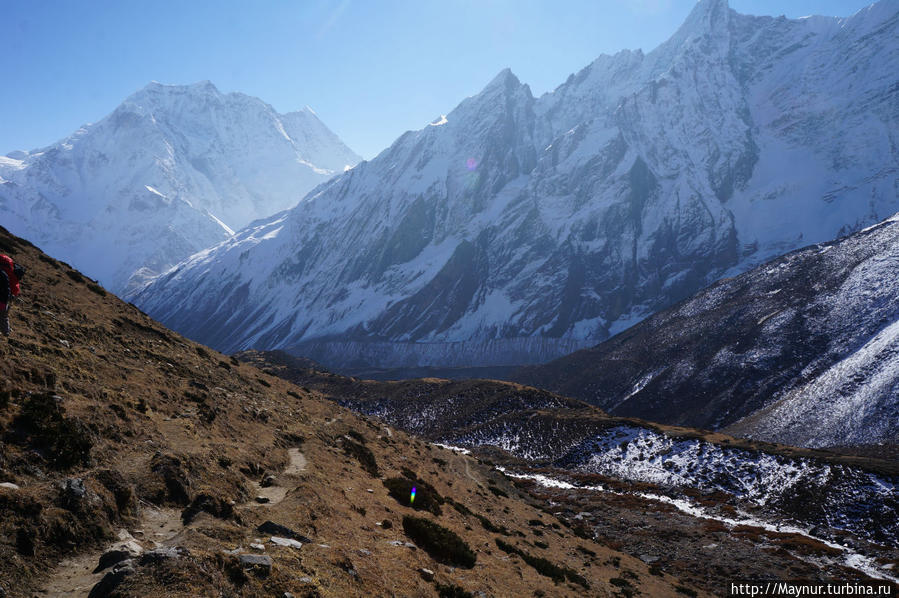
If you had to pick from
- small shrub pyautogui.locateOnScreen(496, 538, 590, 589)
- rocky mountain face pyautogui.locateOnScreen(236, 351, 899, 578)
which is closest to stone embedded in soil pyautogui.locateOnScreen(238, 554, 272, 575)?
small shrub pyautogui.locateOnScreen(496, 538, 590, 589)

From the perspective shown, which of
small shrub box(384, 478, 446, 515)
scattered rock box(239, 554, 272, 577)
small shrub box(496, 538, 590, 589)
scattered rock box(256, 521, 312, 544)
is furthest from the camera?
small shrub box(384, 478, 446, 515)

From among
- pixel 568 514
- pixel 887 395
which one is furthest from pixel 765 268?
pixel 568 514

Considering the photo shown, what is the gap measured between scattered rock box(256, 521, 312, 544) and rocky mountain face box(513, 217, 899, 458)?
310 ft

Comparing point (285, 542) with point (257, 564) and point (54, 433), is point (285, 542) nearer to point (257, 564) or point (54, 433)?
point (257, 564)

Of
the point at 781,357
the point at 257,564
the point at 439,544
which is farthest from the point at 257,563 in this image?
the point at 781,357

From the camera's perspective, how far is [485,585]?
15625 mm

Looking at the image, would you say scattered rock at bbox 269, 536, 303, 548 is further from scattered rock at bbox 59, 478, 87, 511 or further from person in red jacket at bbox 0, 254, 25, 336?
person in red jacket at bbox 0, 254, 25, 336

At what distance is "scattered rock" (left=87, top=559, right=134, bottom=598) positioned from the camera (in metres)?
8.09

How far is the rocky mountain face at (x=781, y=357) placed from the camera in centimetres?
9081

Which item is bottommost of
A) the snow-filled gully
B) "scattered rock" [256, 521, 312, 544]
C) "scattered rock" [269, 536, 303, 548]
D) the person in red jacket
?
the snow-filled gully

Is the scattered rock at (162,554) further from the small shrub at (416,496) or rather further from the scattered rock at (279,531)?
the small shrub at (416,496)

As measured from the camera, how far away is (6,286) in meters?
16.7

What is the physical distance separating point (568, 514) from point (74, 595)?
148ft

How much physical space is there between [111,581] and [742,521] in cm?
5486
